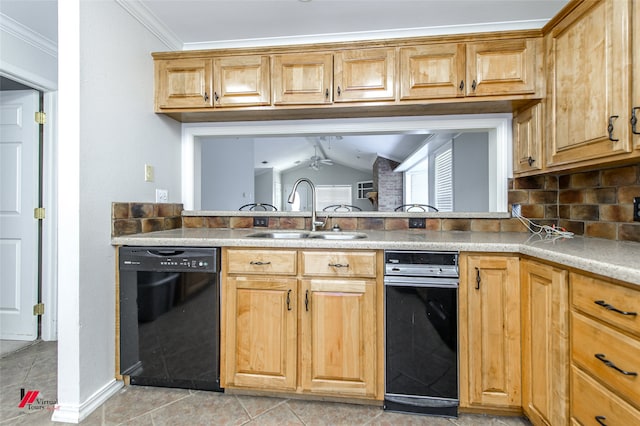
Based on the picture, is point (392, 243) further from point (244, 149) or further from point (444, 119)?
point (244, 149)

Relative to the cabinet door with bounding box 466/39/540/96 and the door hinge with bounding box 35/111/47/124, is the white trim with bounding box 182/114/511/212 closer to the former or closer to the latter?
the cabinet door with bounding box 466/39/540/96

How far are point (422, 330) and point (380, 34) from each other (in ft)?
6.27

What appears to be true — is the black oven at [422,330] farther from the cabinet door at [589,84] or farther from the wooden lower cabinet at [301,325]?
the cabinet door at [589,84]

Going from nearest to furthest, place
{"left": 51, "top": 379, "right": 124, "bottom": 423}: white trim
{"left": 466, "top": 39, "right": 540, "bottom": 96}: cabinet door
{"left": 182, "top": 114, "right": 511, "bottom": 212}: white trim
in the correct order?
1. {"left": 51, "top": 379, "right": 124, "bottom": 423}: white trim
2. {"left": 466, "top": 39, "right": 540, "bottom": 96}: cabinet door
3. {"left": 182, "top": 114, "right": 511, "bottom": 212}: white trim

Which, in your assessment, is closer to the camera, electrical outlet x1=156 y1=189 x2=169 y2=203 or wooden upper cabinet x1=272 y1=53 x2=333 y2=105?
wooden upper cabinet x1=272 y1=53 x2=333 y2=105

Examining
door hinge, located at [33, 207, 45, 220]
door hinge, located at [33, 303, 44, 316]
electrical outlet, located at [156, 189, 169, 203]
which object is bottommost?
door hinge, located at [33, 303, 44, 316]

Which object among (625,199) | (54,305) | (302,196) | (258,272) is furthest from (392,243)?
(302,196)

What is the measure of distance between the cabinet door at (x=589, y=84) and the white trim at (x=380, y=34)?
43cm

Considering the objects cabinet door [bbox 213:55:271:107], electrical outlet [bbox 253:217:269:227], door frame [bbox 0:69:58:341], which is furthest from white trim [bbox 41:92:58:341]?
electrical outlet [bbox 253:217:269:227]

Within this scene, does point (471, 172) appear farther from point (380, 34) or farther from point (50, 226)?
point (50, 226)

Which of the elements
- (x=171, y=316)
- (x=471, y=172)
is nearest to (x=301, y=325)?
(x=171, y=316)

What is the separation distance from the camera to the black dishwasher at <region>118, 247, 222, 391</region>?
1639 mm

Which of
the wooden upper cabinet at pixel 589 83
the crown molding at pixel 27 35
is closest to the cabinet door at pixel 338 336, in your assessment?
the wooden upper cabinet at pixel 589 83

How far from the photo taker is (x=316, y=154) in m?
10.3
